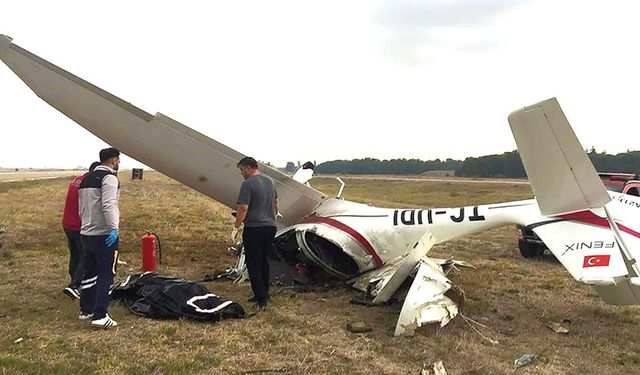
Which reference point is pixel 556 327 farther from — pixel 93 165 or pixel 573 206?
pixel 93 165

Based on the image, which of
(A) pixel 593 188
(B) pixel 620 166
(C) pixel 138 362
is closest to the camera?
(C) pixel 138 362

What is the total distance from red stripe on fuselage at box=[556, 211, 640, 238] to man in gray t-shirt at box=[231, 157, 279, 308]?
11.0 ft

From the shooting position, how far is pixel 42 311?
5777mm

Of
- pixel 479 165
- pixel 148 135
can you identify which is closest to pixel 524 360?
pixel 148 135

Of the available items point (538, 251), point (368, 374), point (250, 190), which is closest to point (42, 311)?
point (250, 190)

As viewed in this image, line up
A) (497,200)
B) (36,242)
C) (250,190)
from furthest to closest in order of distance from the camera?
1. (497,200)
2. (36,242)
3. (250,190)

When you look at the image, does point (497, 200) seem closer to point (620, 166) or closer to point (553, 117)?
point (553, 117)

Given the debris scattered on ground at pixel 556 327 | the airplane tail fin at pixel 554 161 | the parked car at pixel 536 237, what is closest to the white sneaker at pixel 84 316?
the airplane tail fin at pixel 554 161

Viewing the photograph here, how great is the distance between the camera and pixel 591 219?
5.31 meters

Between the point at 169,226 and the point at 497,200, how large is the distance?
965 inches

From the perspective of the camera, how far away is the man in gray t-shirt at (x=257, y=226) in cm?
635

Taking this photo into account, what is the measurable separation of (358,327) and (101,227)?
2.85 meters

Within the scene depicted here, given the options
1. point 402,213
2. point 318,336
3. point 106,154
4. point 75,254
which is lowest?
point 318,336

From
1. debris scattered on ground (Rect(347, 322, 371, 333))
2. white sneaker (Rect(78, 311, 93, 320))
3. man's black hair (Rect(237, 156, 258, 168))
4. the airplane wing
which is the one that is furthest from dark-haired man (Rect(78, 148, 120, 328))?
debris scattered on ground (Rect(347, 322, 371, 333))
